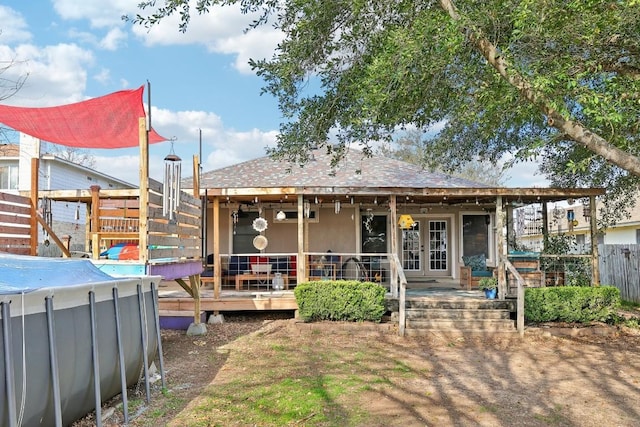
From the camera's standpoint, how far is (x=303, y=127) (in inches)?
378

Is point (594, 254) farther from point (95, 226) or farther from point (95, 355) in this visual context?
point (95, 355)

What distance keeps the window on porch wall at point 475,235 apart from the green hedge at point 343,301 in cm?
541

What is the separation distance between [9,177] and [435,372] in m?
20.5

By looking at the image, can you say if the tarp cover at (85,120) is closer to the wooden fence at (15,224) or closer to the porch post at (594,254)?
the wooden fence at (15,224)

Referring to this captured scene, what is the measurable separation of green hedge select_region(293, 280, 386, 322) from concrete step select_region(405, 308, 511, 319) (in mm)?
691

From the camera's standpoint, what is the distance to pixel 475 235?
48.2 feet

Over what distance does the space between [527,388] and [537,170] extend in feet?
34.5

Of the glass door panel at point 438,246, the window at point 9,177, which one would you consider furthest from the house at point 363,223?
the window at point 9,177

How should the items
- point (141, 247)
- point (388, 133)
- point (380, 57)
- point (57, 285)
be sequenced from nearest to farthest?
1. point (57, 285)
2. point (141, 247)
3. point (380, 57)
4. point (388, 133)

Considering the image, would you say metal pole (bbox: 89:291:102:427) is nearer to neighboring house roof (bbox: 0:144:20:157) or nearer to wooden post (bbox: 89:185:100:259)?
wooden post (bbox: 89:185:100:259)

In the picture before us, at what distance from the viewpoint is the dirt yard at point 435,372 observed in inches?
210

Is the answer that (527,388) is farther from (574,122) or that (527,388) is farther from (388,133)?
(388,133)

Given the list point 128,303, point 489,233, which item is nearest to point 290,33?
point 128,303

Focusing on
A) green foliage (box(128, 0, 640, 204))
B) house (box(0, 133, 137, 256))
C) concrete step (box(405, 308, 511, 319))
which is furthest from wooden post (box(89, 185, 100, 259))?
house (box(0, 133, 137, 256))
